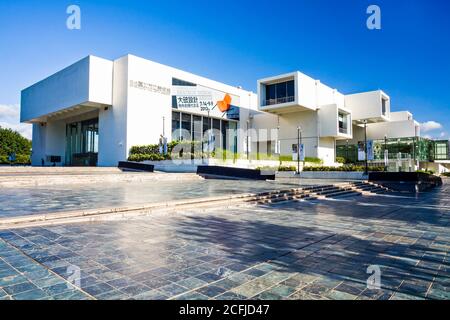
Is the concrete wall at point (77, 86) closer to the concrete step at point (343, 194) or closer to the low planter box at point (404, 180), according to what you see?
the concrete step at point (343, 194)

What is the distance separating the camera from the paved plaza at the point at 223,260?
2.84 meters

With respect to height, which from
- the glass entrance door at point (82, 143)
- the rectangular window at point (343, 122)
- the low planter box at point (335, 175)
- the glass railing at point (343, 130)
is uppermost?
the rectangular window at point (343, 122)

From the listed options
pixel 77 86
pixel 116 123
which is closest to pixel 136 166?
pixel 116 123

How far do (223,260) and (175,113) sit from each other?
1134 inches

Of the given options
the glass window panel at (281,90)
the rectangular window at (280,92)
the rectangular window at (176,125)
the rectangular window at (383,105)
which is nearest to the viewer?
the rectangular window at (176,125)

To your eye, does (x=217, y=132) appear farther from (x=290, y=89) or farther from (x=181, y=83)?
(x=290, y=89)

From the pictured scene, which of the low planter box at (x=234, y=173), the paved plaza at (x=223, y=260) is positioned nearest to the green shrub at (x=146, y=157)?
the low planter box at (x=234, y=173)

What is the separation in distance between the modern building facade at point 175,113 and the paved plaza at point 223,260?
19.3m

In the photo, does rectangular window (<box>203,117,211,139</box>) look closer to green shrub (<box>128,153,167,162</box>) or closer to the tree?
green shrub (<box>128,153,167,162</box>)

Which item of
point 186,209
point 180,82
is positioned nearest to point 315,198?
point 186,209
